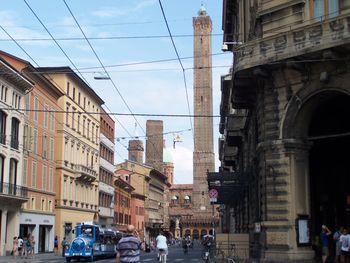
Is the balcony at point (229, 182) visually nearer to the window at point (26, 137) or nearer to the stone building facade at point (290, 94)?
the stone building facade at point (290, 94)

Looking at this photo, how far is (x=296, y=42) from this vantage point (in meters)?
20.9

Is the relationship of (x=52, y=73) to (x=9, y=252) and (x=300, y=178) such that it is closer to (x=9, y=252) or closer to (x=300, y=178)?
(x=9, y=252)

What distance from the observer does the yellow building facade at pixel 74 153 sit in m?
61.1

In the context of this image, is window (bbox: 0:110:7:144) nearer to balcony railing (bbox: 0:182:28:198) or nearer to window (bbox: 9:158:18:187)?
window (bbox: 9:158:18:187)

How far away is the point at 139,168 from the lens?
112938mm

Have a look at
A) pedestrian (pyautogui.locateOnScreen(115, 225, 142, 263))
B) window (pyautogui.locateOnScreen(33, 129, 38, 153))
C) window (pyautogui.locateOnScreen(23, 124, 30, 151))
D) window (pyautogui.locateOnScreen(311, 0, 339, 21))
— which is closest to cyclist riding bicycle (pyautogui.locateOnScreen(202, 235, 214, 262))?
window (pyautogui.locateOnScreen(311, 0, 339, 21))

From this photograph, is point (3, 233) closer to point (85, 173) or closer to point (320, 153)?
point (85, 173)

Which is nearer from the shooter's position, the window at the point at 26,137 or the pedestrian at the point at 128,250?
the pedestrian at the point at 128,250

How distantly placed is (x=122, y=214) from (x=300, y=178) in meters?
75.4

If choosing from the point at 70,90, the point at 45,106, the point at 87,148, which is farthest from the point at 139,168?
the point at 45,106

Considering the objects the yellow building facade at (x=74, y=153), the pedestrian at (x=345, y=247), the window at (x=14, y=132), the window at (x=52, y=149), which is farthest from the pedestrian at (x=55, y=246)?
the pedestrian at (x=345, y=247)

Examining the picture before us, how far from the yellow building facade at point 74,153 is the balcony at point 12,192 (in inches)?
430

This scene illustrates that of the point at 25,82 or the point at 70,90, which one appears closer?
the point at 25,82

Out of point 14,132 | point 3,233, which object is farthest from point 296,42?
point 3,233
